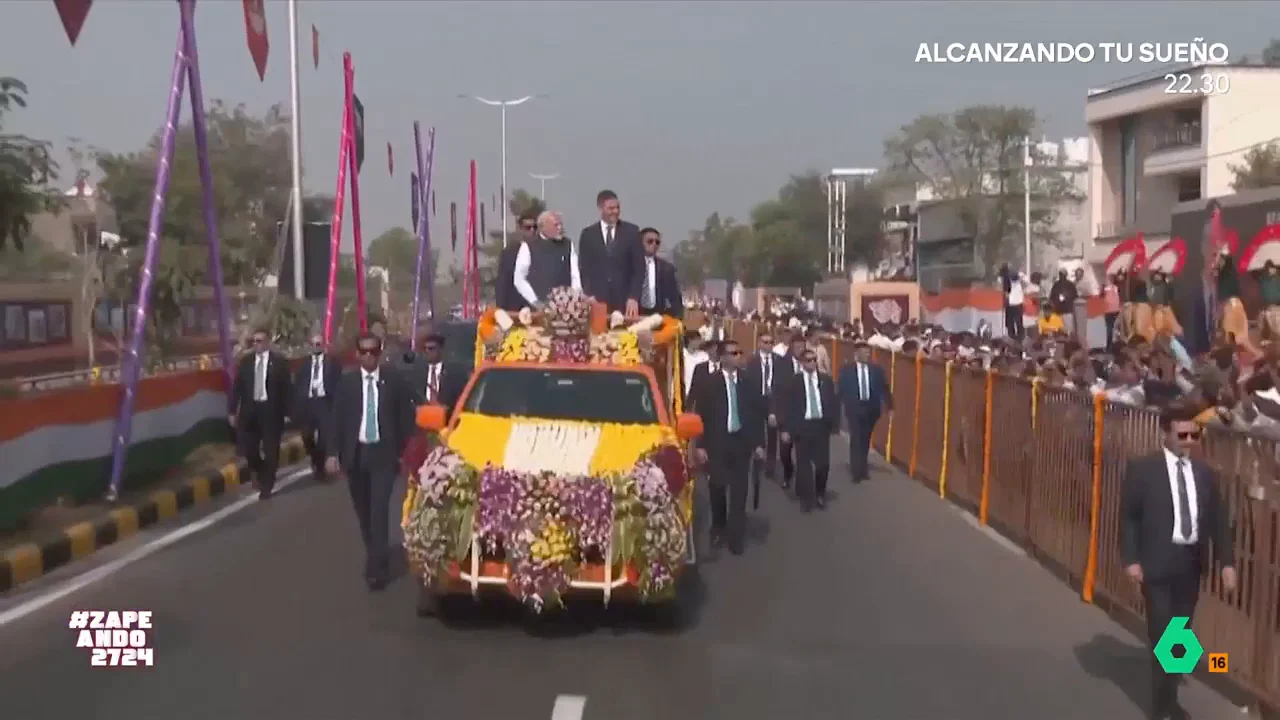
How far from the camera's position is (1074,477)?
12203mm

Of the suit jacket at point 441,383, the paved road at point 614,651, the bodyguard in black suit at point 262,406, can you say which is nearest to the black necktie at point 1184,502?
the paved road at point 614,651

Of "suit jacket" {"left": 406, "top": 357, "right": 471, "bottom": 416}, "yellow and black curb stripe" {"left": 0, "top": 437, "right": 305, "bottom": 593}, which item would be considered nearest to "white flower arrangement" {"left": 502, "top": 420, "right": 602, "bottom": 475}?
"yellow and black curb stripe" {"left": 0, "top": 437, "right": 305, "bottom": 593}

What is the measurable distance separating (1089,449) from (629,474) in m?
4.10

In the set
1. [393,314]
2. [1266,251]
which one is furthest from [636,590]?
[393,314]

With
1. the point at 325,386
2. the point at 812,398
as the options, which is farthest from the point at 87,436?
the point at 812,398

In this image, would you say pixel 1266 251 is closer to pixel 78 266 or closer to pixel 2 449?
pixel 2 449

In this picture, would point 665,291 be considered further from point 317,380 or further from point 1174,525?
point 1174,525

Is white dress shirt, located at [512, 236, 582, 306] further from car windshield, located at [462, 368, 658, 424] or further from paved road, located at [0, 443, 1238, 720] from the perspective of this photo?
paved road, located at [0, 443, 1238, 720]

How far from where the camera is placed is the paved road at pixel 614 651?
812 cm

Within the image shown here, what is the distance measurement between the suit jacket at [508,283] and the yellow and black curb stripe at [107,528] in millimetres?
4155

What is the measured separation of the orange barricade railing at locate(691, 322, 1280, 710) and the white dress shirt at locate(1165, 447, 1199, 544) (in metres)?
0.52

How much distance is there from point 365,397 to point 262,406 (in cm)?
592

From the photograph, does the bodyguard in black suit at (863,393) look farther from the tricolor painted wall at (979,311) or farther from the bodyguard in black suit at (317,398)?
the tricolor painted wall at (979,311)

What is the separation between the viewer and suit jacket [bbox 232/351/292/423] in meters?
17.2
